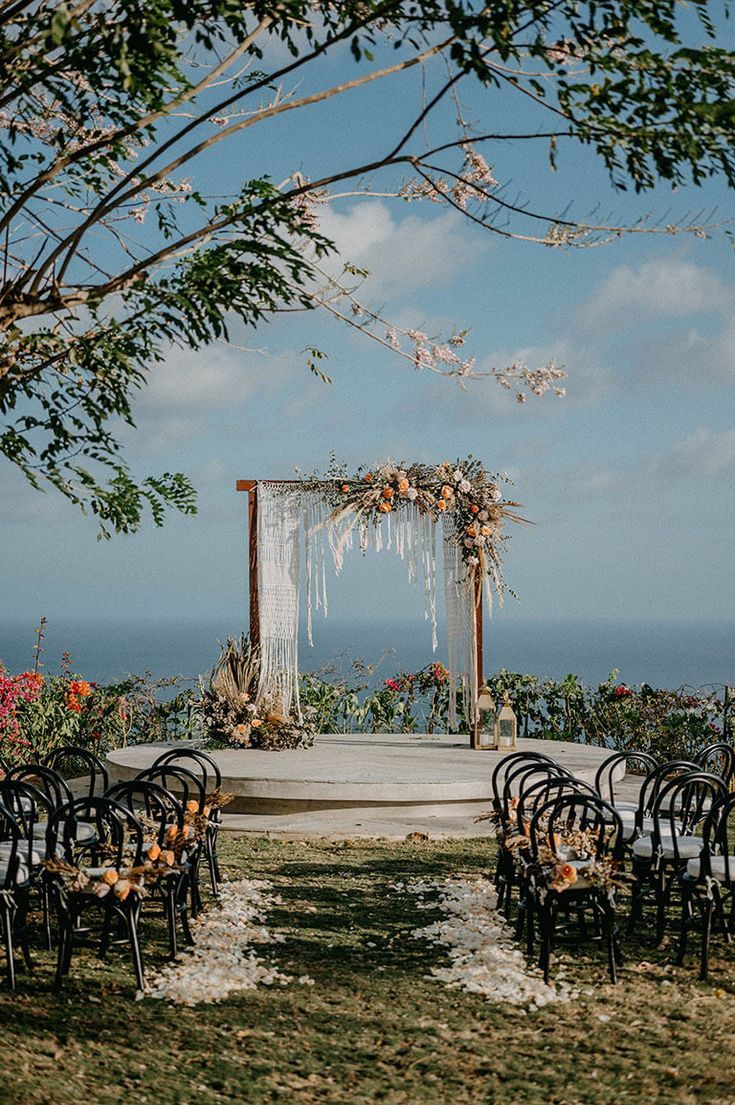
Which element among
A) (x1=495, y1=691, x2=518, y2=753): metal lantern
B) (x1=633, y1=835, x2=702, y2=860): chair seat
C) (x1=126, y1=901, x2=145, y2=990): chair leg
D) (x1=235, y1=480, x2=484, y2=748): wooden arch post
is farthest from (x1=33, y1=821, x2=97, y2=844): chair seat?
(x1=495, y1=691, x2=518, y2=753): metal lantern

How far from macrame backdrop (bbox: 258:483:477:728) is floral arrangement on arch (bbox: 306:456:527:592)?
9 centimetres

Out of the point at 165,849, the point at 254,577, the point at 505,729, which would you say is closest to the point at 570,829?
the point at 165,849

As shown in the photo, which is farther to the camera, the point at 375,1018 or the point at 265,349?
the point at 265,349

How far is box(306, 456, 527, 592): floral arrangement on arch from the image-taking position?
988 centimetres

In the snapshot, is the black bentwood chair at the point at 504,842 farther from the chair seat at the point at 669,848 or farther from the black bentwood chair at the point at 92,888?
the black bentwood chair at the point at 92,888

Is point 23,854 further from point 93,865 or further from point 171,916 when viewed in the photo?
point 171,916

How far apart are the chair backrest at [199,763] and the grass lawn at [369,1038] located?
102cm

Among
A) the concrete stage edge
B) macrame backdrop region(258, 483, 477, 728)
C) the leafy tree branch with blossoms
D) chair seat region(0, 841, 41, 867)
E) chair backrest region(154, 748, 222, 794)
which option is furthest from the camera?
macrame backdrop region(258, 483, 477, 728)

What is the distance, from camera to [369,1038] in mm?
4008

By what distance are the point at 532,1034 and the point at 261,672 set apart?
6.01 meters

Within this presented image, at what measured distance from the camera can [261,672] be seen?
9781 millimetres

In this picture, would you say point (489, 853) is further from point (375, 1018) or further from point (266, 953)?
point (375, 1018)

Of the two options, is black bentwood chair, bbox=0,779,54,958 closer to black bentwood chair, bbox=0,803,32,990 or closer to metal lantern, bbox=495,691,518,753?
black bentwood chair, bbox=0,803,32,990

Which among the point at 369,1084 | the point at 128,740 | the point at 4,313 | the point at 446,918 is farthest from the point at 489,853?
the point at 128,740
